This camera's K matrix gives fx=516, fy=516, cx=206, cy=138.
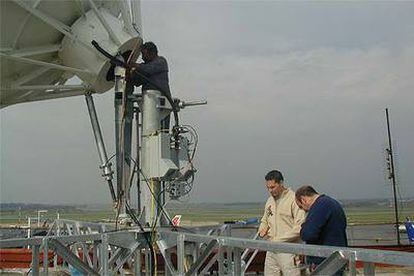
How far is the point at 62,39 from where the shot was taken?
8820 mm

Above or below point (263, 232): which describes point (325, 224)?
above

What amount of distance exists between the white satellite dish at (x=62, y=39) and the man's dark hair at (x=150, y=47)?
0.23m

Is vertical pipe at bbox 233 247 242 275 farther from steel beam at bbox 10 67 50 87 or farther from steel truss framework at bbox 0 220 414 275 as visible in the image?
steel beam at bbox 10 67 50 87

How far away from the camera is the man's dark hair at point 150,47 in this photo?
27.4ft

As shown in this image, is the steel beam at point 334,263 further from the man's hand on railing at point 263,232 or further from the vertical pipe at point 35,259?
the vertical pipe at point 35,259

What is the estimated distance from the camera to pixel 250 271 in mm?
13773

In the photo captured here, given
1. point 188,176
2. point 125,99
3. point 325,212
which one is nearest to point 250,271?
point 188,176

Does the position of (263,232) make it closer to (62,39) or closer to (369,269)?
(369,269)

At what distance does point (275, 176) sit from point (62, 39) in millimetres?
4412

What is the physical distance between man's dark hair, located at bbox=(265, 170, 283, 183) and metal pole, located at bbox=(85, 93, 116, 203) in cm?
261

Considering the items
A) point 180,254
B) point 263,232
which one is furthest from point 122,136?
point 263,232

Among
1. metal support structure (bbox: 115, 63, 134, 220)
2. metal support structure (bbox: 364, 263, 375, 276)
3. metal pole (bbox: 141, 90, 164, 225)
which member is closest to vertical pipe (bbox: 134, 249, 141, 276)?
metal pole (bbox: 141, 90, 164, 225)

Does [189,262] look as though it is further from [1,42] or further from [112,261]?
[1,42]

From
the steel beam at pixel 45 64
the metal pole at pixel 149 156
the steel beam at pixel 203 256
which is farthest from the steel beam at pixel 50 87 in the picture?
the steel beam at pixel 203 256
